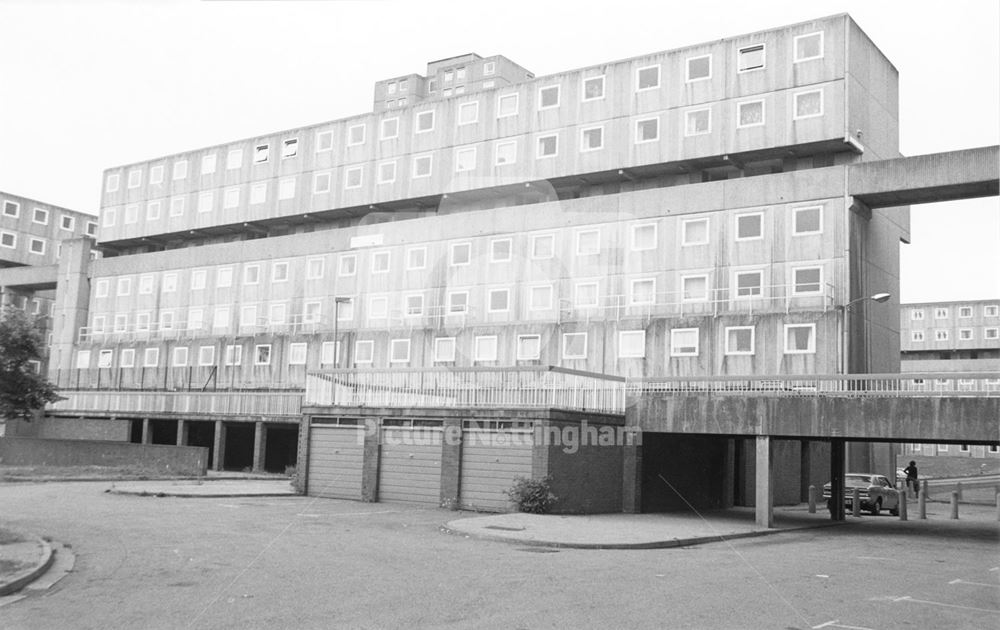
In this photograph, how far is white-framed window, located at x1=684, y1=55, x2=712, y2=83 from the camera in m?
44.6

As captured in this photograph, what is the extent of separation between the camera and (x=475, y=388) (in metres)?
28.1

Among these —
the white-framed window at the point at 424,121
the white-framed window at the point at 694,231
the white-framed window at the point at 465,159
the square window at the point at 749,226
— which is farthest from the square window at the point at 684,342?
the white-framed window at the point at 424,121

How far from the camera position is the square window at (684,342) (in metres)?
41.9

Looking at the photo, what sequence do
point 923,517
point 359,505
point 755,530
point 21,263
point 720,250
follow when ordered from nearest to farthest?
point 755,530
point 359,505
point 923,517
point 720,250
point 21,263

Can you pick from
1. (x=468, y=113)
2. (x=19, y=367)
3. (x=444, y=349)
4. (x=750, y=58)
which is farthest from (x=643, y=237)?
(x=19, y=367)

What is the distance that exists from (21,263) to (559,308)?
58.0 metres

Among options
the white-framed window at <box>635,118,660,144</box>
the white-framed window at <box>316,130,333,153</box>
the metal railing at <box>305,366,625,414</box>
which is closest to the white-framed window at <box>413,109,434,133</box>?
the white-framed window at <box>316,130,333,153</box>

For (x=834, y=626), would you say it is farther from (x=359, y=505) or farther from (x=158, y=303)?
(x=158, y=303)

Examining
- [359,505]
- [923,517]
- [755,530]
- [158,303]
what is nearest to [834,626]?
[755,530]

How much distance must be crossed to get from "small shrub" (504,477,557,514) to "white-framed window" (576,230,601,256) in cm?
2077

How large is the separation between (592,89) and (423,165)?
10635 millimetres

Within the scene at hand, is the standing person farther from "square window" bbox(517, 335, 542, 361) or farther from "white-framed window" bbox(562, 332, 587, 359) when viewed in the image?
"square window" bbox(517, 335, 542, 361)

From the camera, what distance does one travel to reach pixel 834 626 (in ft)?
36.8

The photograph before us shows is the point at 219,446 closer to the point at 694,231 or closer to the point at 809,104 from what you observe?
the point at 694,231
